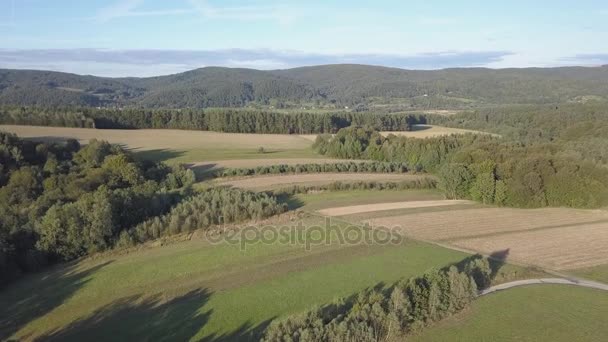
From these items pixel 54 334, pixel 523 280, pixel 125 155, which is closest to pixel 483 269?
pixel 523 280

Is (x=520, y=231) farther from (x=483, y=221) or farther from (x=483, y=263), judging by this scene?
(x=483, y=263)

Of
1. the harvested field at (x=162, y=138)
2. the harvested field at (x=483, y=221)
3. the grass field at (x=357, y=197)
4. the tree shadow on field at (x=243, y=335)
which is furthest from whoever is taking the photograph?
the harvested field at (x=162, y=138)

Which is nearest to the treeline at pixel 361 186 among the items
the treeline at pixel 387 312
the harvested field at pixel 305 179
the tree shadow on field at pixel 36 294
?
the harvested field at pixel 305 179

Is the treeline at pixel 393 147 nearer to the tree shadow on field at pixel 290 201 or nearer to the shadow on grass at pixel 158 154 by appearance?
the shadow on grass at pixel 158 154

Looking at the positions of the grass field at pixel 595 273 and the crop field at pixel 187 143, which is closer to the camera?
the grass field at pixel 595 273

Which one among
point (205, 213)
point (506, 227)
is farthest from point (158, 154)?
point (506, 227)

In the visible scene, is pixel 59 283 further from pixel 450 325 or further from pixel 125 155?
pixel 125 155
